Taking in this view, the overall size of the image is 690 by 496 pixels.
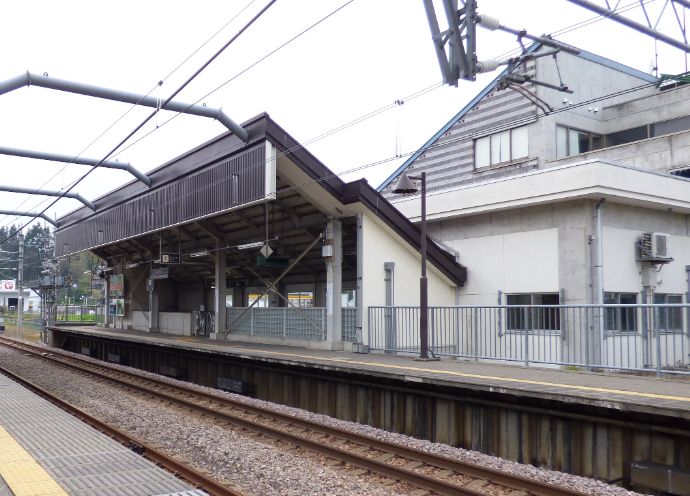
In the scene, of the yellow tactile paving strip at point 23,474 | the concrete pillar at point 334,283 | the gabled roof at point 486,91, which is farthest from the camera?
the gabled roof at point 486,91

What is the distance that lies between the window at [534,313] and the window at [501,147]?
1020 centimetres

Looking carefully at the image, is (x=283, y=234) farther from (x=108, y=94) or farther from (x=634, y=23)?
(x=634, y=23)

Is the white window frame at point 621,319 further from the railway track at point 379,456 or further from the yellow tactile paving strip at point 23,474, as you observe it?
the yellow tactile paving strip at point 23,474

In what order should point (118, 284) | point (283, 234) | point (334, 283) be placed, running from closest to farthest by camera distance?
point (334, 283)
point (283, 234)
point (118, 284)

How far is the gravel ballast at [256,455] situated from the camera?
25.8 feet

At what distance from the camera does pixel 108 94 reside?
562 inches

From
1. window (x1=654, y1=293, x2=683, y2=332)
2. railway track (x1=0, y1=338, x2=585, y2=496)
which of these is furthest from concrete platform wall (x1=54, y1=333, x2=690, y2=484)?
window (x1=654, y1=293, x2=683, y2=332)

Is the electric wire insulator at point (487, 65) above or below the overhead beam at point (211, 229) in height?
above

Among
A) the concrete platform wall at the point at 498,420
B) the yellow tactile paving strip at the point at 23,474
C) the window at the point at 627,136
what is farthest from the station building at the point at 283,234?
the window at the point at 627,136

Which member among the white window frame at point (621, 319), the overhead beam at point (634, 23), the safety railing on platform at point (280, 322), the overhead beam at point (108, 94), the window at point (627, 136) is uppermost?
the window at point (627, 136)

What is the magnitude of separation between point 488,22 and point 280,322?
1274 cm

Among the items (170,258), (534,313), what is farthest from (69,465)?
(170,258)

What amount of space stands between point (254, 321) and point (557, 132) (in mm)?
14458

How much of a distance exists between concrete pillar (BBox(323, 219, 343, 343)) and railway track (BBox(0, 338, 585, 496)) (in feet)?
12.8
